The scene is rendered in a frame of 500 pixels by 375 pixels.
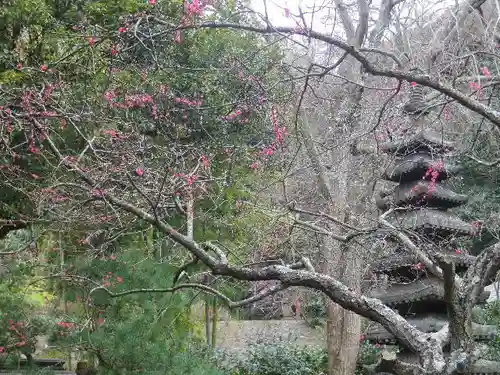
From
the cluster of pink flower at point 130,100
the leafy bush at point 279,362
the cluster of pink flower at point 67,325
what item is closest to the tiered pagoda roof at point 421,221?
the cluster of pink flower at point 130,100

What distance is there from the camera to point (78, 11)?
19.1 feet

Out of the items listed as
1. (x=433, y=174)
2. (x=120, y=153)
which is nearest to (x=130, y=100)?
(x=120, y=153)

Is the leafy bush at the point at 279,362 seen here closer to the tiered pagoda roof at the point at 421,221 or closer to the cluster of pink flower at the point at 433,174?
the tiered pagoda roof at the point at 421,221

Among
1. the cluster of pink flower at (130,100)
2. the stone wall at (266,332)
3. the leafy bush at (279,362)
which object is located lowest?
the leafy bush at (279,362)

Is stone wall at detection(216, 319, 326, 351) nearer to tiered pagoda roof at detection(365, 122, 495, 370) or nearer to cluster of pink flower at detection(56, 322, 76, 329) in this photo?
tiered pagoda roof at detection(365, 122, 495, 370)

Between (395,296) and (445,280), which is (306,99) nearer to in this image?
(395,296)

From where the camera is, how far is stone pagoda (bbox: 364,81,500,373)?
6641 mm

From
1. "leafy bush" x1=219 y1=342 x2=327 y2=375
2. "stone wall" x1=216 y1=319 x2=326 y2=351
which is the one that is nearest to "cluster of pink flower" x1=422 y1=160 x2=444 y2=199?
"leafy bush" x1=219 y1=342 x2=327 y2=375

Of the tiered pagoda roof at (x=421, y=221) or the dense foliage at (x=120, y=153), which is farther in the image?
the tiered pagoda roof at (x=421, y=221)

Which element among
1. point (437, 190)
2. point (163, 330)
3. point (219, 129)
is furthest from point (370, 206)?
point (163, 330)

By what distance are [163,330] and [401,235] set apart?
10.7 ft

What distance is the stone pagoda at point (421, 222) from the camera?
6641 mm

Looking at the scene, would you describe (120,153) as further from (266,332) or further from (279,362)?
(266,332)

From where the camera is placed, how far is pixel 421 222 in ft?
21.8
